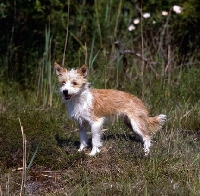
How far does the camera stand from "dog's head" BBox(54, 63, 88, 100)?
7211mm

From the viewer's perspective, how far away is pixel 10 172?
675 centimetres

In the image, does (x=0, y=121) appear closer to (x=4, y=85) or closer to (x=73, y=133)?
(x=73, y=133)

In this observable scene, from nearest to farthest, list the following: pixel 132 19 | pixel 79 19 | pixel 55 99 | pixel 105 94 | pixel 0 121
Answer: pixel 105 94 → pixel 0 121 → pixel 55 99 → pixel 79 19 → pixel 132 19

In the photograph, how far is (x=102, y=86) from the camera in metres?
9.85

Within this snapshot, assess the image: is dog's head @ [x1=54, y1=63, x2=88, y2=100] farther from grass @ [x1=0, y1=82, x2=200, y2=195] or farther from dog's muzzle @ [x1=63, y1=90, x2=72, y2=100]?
grass @ [x1=0, y1=82, x2=200, y2=195]

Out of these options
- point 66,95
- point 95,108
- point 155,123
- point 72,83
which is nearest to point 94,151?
point 95,108

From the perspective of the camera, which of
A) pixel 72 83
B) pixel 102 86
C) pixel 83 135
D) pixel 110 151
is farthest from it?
pixel 102 86

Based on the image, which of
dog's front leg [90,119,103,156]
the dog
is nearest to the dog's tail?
the dog

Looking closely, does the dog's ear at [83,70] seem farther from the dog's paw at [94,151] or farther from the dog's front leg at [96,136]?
the dog's paw at [94,151]

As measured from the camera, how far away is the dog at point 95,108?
7352 mm

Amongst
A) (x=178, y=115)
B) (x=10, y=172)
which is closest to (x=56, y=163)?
(x=10, y=172)

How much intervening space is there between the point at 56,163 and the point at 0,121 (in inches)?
66.3

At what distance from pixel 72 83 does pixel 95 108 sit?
0.47 meters

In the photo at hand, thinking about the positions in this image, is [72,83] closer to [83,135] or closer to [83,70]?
[83,70]
